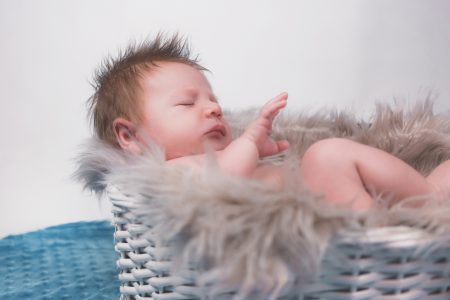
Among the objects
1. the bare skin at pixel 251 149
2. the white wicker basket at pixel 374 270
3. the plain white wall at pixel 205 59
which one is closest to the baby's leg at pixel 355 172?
the bare skin at pixel 251 149

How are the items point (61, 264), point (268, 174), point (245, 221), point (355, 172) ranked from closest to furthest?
1. point (245, 221)
2. point (355, 172)
3. point (268, 174)
4. point (61, 264)

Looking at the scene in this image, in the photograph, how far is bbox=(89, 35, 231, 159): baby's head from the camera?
1.11 meters

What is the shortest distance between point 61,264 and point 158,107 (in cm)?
54

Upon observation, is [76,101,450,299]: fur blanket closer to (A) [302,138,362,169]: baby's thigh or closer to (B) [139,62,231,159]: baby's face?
(A) [302,138,362,169]: baby's thigh

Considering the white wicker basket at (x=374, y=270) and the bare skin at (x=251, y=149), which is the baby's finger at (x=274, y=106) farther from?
the white wicker basket at (x=374, y=270)

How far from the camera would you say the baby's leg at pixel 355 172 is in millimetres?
921

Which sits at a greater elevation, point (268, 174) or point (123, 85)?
point (123, 85)

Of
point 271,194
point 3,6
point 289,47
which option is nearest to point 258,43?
point 289,47

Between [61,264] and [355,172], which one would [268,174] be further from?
[61,264]

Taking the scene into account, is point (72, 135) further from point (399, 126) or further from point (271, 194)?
point (271, 194)

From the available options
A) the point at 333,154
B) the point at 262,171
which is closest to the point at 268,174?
the point at 262,171

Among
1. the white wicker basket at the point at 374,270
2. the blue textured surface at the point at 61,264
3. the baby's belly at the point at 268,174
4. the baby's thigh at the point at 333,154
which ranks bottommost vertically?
→ the blue textured surface at the point at 61,264

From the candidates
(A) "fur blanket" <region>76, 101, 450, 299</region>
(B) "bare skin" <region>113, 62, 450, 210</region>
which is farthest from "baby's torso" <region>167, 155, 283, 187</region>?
(A) "fur blanket" <region>76, 101, 450, 299</region>

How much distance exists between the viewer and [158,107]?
1.13 meters
